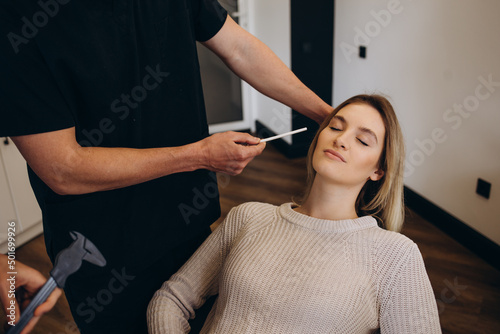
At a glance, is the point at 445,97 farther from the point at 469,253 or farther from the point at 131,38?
the point at 131,38

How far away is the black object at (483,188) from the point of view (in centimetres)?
245

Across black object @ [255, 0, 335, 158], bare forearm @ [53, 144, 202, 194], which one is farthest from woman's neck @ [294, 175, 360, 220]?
black object @ [255, 0, 335, 158]

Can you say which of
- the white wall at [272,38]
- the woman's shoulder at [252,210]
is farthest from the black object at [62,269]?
the white wall at [272,38]

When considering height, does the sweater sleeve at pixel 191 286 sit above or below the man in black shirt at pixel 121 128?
below

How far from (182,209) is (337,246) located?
1.51 feet

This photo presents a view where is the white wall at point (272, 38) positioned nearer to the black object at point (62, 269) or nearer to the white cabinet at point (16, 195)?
the white cabinet at point (16, 195)

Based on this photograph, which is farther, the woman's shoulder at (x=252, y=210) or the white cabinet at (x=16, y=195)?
the white cabinet at (x=16, y=195)

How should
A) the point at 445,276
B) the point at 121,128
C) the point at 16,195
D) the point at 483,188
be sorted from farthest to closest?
the point at 16,195
the point at 483,188
the point at 445,276
the point at 121,128

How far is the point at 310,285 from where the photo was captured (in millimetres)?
1079

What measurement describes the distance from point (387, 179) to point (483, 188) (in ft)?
5.12

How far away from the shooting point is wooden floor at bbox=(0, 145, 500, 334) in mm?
2102

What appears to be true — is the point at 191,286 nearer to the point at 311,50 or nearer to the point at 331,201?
the point at 331,201

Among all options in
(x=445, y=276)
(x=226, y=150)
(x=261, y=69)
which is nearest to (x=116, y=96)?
(x=226, y=150)

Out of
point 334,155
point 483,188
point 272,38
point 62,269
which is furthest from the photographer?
point 272,38
